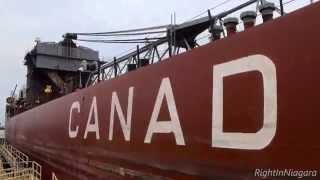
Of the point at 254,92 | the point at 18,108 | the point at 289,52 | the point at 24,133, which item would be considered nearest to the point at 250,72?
the point at 254,92

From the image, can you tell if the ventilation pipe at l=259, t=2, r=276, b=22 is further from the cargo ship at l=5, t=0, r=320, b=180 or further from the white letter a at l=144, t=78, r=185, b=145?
the white letter a at l=144, t=78, r=185, b=145

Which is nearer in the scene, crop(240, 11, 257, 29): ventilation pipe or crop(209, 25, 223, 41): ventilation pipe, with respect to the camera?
crop(240, 11, 257, 29): ventilation pipe

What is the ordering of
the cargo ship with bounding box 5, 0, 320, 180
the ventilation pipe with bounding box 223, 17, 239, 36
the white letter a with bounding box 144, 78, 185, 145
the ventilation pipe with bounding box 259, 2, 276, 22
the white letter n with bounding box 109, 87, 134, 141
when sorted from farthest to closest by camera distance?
1. the white letter n with bounding box 109, 87, 134, 141
2. the ventilation pipe with bounding box 223, 17, 239, 36
3. the white letter a with bounding box 144, 78, 185, 145
4. the ventilation pipe with bounding box 259, 2, 276, 22
5. the cargo ship with bounding box 5, 0, 320, 180

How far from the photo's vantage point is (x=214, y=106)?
16.4 feet

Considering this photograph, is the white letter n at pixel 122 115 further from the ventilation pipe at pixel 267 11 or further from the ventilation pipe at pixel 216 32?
the ventilation pipe at pixel 267 11

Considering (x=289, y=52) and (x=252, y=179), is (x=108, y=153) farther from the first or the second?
(x=289, y=52)

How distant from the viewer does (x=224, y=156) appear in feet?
15.6

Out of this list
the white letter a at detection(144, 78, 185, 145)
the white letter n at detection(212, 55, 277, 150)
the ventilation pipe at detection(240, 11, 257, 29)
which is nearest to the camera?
the white letter n at detection(212, 55, 277, 150)

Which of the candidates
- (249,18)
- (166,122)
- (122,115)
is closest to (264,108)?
(249,18)

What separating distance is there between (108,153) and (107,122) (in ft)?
1.82

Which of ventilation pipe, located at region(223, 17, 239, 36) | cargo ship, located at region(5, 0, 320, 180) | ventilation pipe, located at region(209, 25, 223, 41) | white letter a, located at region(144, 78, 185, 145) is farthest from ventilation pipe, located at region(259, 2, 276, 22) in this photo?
white letter a, located at region(144, 78, 185, 145)

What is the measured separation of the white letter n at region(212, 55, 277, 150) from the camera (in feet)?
13.6

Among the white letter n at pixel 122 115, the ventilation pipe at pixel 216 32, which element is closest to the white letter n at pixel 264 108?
the ventilation pipe at pixel 216 32

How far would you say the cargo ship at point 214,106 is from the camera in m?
3.84
